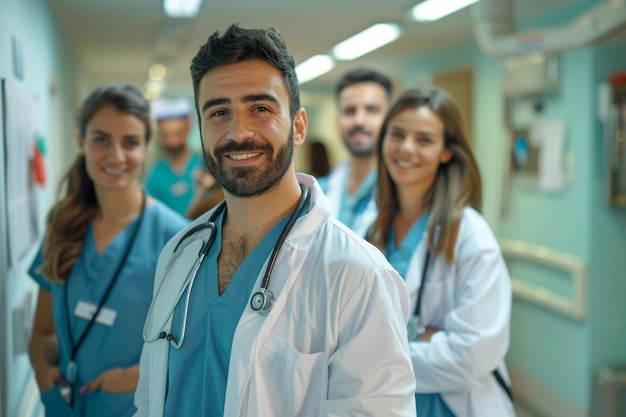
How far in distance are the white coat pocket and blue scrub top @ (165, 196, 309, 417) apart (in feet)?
0.34

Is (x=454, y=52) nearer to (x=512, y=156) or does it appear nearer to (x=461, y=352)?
(x=512, y=156)

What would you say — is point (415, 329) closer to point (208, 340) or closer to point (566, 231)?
point (208, 340)

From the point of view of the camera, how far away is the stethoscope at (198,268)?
48.3 inches

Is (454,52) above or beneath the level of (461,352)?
above

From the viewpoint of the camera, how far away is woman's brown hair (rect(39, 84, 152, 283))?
1950 mm

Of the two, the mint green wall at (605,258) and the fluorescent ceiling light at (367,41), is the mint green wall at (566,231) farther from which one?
the fluorescent ceiling light at (367,41)

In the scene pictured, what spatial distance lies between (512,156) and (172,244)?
3.42 metres

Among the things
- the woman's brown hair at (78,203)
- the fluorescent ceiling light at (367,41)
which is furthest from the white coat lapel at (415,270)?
the fluorescent ceiling light at (367,41)

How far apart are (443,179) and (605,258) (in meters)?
1.96

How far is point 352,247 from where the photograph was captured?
124 centimetres

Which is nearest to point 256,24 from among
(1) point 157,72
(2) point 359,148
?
(2) point 359,148

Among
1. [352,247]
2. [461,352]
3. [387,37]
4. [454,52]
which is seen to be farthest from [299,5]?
[352,247]

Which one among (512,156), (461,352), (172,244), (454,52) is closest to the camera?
(172,244)

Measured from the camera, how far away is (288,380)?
1.20 meters
